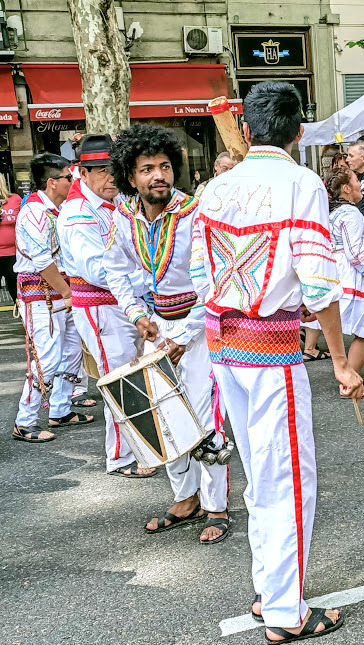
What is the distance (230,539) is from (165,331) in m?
1.09

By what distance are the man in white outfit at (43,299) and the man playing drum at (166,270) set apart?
1.80 meters

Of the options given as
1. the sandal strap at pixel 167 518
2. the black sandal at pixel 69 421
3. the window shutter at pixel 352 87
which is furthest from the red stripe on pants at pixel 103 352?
the window shutter at pixel 352 87

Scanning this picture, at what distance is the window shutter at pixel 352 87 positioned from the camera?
19.8 meters

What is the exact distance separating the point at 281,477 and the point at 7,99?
14.6 metres

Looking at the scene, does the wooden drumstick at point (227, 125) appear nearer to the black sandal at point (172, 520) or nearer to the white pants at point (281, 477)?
the white pants at point (281, 477)

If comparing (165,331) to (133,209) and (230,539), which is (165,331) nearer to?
(133,209)

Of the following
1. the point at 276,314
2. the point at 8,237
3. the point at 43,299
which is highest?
the point at 8,237

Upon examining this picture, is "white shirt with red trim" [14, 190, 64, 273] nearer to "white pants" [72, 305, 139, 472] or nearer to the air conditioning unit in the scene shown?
"white pants" [72, 305, 139, 472]

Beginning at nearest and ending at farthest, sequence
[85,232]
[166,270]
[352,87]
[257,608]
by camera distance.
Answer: [257,608] < [166,270] < [85,232] < [352,87]

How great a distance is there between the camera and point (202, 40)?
18.1m

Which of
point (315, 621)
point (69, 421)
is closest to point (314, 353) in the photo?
point (69, 421)

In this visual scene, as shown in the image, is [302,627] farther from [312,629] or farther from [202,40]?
[202,40]

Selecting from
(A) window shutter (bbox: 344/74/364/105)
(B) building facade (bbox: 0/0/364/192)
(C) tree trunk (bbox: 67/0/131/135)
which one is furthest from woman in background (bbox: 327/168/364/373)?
(A) window shutter (bbox: 344/74/364/105)

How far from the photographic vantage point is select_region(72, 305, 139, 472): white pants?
513 centimetres
